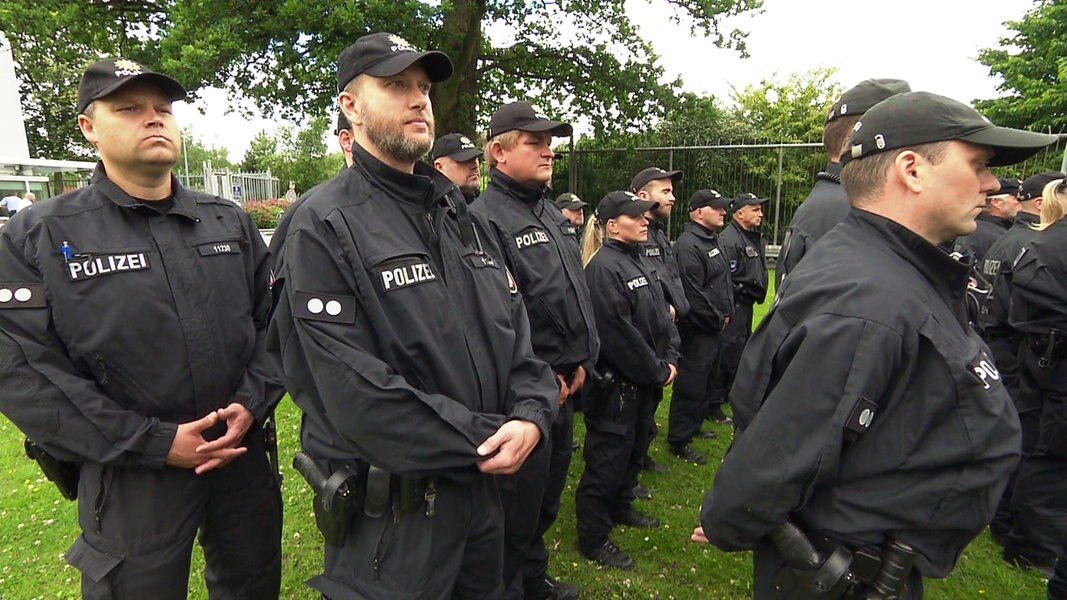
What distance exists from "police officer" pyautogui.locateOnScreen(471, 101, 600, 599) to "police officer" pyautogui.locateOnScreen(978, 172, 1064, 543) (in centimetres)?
298

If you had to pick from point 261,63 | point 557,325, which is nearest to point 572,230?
point 557,325

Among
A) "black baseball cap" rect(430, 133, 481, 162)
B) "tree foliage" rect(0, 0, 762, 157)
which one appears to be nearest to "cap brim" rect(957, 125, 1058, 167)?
"black baseball cap" rect(430, 133, 481, 162)

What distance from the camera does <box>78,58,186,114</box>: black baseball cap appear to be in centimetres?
232

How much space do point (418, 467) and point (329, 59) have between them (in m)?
9.20

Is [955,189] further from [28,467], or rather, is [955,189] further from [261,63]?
[261,63]

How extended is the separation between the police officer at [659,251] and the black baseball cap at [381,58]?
9.11 feet

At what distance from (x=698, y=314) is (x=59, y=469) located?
466cm

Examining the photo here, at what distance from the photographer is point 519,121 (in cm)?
339

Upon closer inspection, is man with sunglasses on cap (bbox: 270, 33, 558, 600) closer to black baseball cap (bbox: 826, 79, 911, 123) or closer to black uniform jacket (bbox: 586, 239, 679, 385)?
black uniform jacket (bbox: 586, 239, 679, 385)

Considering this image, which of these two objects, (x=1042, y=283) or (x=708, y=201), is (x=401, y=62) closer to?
(x=1042, y=283)

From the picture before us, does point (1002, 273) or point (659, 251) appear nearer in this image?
point (1002, 273)

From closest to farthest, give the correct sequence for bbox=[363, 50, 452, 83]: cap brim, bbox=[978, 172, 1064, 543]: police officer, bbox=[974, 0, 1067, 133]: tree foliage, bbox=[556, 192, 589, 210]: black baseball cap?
bbox=[363, 50, 452, 83]: cap brim
bbox=[978, 172, 1064, 543]: police officer
bbox=[556, 192, 589, 210]: black baseball cap
bbox=[974, 0, 1067, 133]: tree foliage

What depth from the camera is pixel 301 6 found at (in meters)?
8.79

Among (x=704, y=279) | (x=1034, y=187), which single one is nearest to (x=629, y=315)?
(x=704, y=279)
